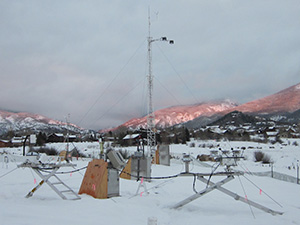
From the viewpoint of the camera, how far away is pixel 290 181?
17.8 m

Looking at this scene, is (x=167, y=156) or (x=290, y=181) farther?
(x=167, y=156)

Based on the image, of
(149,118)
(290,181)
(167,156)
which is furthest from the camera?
(149,118)

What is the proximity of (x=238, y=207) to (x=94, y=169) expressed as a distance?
5.20m

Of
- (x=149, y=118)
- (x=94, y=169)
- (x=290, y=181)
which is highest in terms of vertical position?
(x=149, y=118)

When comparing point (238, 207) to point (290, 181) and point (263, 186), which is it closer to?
point (263, 186)

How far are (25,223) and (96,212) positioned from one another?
2.16 metres

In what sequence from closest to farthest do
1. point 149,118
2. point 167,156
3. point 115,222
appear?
point 115,222
point 167,156
point 149,118

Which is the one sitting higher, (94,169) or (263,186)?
(94,169)

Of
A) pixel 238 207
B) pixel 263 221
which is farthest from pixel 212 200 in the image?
pixel 263 221

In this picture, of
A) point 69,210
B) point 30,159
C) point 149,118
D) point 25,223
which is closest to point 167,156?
point 149,118

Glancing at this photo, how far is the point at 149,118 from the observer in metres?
27.3

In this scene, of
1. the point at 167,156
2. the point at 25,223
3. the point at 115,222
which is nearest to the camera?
the point at 25,223

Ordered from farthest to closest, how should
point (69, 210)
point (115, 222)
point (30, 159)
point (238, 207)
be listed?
point (30, 159), point (238, 207), point (69, 210), point (115, 222)

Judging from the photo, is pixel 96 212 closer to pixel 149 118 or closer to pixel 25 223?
pixel 25 223
